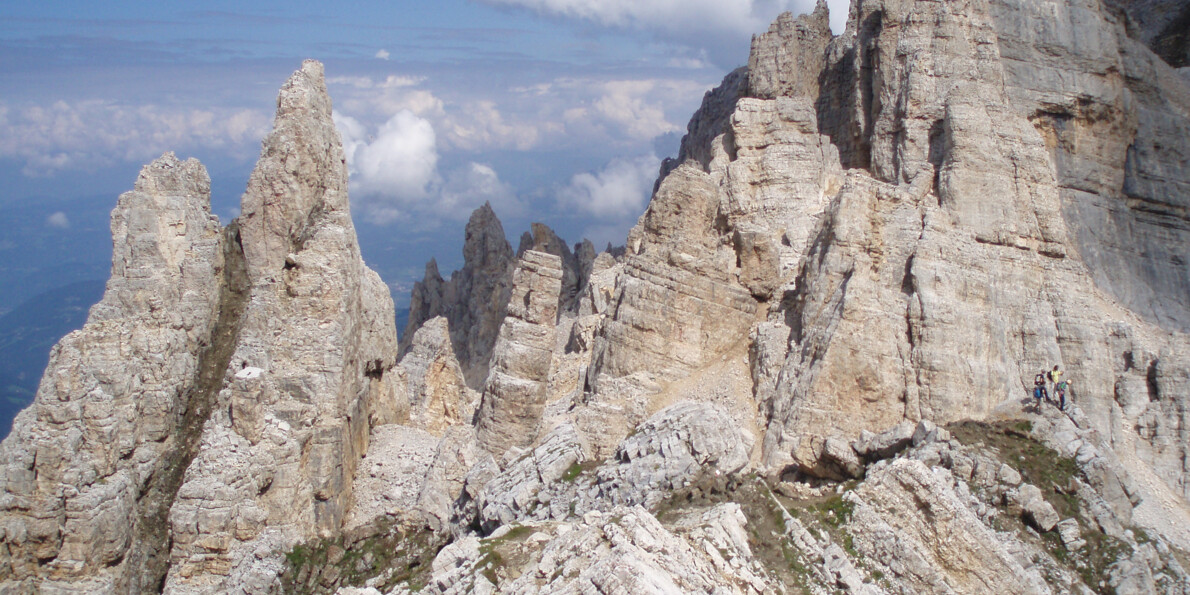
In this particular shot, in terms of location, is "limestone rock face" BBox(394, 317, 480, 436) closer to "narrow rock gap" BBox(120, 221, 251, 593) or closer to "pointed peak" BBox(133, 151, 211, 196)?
"narrow rock gap" BBox(120, 221, 251, 593)

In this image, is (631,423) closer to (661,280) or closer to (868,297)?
(661,280)

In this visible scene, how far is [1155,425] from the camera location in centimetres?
2692

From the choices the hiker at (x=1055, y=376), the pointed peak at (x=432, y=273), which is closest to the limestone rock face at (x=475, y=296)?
the pointed peak at (x=432, y=273)

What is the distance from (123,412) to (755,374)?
21.7 meters

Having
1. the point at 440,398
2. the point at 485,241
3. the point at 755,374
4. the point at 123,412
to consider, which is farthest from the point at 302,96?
the point at 485,241

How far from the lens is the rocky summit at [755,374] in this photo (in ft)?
73.4

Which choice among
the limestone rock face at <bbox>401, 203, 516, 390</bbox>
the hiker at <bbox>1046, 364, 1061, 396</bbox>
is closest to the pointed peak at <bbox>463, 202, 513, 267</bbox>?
the limestone rock face at <bbox>401, 203, 516, 390</bbox>

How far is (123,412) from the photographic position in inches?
1129

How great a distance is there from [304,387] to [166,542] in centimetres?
680

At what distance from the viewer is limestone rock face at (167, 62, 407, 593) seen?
27094 millimetres

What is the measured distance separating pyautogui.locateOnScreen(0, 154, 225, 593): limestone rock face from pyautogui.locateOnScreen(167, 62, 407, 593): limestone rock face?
80.8 inches

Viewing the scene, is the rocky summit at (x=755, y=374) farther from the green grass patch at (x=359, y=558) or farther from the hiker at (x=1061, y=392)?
the hiker at (x=1061, y=392)

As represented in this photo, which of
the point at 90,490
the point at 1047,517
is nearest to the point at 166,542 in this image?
the point at 90,490

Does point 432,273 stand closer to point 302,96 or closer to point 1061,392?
point 302,96
